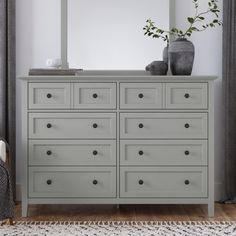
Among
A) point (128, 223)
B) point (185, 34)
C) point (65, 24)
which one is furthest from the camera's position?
point (65, 24)

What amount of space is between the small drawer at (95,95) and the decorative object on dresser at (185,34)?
53cm

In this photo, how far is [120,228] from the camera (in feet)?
10.4

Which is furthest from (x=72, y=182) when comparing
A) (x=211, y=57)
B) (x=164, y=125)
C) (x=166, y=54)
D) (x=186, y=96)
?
(x=211, y=57)

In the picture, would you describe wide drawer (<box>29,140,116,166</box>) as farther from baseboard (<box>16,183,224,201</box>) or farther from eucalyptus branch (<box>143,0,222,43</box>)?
eucalyptus branch (<box>143,0,222,43</box>)

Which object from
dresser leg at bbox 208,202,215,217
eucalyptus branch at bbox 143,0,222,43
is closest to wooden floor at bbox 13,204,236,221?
dresser leg at bbox 208,202,215,217

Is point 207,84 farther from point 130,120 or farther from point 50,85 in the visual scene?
point 50,85

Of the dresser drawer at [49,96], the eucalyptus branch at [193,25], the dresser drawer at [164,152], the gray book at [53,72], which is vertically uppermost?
→ the eucalyptus branch at [193,25]

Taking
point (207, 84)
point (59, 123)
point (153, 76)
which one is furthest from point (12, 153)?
point (207, 84)

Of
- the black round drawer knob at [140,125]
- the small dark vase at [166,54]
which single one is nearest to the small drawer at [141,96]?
the black round drawer knob at [140,125]

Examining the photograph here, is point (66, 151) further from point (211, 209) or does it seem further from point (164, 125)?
point (211, 209)

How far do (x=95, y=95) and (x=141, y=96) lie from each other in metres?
0.31

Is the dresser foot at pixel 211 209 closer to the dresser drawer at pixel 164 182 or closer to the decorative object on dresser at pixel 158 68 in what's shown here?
the dresser drawer at pixel 164 182

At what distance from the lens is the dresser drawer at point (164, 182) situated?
3.43m

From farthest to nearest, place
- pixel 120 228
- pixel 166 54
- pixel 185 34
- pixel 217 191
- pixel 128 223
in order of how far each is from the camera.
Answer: pixel 217 191 → pixel 166 54 → pixel 185 34 → pixel 128 223 → pixel 120 228
